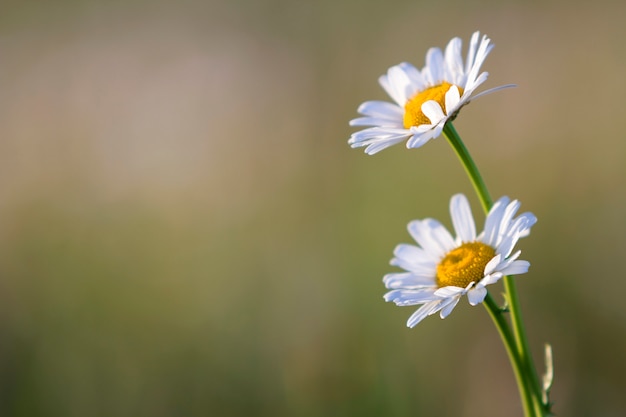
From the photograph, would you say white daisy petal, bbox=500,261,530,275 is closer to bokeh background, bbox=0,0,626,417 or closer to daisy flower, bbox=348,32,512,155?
daisy flower, bbox=348,32,512,155

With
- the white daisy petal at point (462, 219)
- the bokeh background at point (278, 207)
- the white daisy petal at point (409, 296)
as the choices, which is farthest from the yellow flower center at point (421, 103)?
the bokeh background at point (278, 207)

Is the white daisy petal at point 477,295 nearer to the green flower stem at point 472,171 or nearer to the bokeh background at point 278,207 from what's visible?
the green flower stem at point 472,171

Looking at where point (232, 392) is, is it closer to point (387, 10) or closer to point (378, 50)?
point (378, 50)

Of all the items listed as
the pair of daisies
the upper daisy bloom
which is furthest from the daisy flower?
the upper daisy bloom

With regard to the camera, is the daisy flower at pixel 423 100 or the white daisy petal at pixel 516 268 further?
the daisy flower at pixel 423 100

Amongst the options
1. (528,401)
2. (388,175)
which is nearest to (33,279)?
(388,175)

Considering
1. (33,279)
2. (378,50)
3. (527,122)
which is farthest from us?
(378,50)

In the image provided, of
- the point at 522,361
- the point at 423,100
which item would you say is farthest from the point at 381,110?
the point at 522,361
